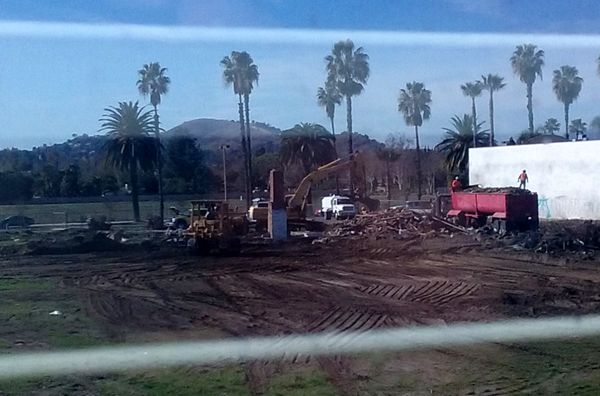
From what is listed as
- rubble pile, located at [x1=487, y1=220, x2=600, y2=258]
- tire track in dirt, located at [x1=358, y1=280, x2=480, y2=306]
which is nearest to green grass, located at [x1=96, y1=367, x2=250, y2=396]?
tire track in dirt, located at [x1=358, y1=280, x2=480, y2=306]

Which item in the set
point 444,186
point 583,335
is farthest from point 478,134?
point 583,335

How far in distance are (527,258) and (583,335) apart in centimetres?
1487

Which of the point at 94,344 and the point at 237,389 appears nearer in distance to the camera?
the point at 237,389

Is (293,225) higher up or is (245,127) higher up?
(245,127)

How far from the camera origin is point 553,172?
49.8 metres

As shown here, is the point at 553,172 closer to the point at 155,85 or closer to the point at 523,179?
the point at 523,179

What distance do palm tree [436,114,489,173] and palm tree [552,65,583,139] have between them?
10.0 meters

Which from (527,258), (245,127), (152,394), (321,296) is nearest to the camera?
(152,394)

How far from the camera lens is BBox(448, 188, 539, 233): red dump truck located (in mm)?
38688

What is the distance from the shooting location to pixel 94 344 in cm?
1548

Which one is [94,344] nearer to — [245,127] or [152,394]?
[152,394]

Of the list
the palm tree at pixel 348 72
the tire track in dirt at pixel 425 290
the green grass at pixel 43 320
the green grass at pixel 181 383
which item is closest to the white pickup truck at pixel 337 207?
the palm tree at pixel 348 72

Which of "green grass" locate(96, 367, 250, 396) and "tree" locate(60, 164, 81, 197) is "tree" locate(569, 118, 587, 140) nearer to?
"tree" locate(60, 164, 81, 197)

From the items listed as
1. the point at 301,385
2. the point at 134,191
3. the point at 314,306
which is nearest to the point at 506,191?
the point at 134,191
